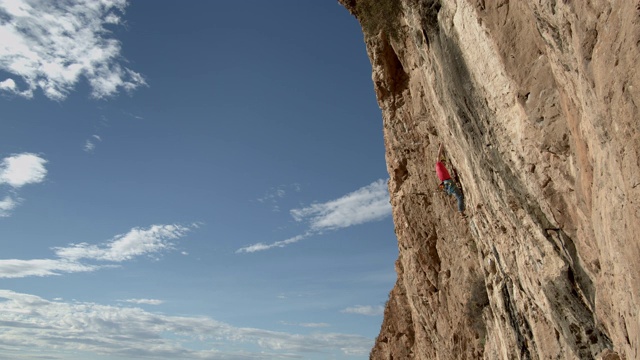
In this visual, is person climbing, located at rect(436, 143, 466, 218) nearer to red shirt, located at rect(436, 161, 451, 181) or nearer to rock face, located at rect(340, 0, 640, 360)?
red shirt, located at rect(436, 161, 451, 181)

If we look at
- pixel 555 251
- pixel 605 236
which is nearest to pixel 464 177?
pixel 555 251

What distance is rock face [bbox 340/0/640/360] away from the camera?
6066mm

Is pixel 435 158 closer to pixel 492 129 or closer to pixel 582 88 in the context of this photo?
pixel 492 129

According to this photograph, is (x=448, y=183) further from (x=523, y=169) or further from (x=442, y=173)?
(x=523, y=169)

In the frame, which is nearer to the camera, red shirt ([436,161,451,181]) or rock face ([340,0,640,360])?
rock face ([340,0,640,360])

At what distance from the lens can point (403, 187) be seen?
19281 mm

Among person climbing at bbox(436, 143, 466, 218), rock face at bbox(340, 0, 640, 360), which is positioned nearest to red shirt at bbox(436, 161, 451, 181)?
person climbing at bbox(436, 143, 466, 218)

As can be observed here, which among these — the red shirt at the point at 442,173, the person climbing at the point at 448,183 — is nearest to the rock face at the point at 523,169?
the person climbing at the point at 448,183

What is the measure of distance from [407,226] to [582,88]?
1250cm

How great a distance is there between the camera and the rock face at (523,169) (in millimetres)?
6066

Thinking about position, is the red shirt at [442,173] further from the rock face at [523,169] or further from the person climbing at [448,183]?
the rock face at [523,169]

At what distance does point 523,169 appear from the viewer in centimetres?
973

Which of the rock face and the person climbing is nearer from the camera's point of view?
the rock face

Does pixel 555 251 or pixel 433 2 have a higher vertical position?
pixel 433 2
